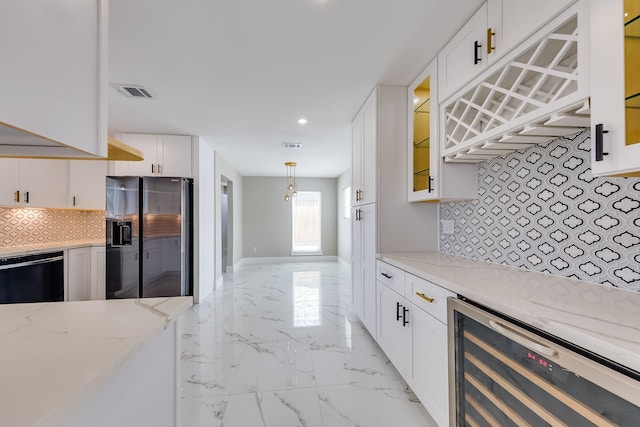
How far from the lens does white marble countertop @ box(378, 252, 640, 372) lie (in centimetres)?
76

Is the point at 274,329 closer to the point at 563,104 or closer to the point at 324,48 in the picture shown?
the point at 324,48

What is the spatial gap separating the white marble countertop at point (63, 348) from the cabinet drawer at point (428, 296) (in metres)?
1.23

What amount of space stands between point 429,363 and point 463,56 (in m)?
1.86

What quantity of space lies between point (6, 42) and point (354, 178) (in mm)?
2964

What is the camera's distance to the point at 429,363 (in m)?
1.59

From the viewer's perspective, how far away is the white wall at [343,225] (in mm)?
6656

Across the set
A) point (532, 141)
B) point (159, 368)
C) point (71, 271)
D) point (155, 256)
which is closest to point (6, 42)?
point (159, 368)

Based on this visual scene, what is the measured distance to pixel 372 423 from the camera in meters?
1.69

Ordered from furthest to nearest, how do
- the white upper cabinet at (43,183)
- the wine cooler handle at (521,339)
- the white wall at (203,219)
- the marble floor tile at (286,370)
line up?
the white wall at (203,219) → the white upper cabinet at (43,183) → the marble floor tile at (286,370) → the wine cooler handle at (521,339)

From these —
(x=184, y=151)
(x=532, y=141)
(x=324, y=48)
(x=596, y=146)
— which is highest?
(x=324, y=48)

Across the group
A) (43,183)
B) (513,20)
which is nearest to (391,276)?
(513,20)

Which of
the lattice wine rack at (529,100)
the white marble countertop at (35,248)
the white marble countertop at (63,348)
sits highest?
the lattice wine rack at (529,100)

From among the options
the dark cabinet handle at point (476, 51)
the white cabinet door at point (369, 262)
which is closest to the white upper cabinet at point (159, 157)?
the white cabinet door at point (369, 262)

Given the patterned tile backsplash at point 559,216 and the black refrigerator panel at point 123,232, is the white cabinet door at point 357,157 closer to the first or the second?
→ the patterned tile backsplash at point 559,216
